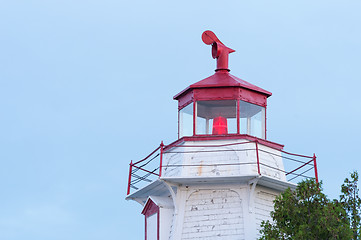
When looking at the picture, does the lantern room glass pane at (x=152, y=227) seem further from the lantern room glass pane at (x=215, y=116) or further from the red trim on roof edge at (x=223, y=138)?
the lantern room glass pane at (x=215, y=116)

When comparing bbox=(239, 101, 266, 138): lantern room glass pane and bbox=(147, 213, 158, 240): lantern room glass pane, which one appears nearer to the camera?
bbox=(147, 213, 158, 240): lantern room glass pane

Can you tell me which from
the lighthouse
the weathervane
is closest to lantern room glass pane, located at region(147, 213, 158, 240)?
the lighthouse

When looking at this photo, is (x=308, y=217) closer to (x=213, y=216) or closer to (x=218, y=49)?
(x=213, y=216)

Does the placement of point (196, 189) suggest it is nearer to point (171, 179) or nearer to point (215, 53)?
point (171, 179)

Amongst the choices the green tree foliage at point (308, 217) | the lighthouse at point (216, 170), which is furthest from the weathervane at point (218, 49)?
the green tree foliage at point (308, 217)

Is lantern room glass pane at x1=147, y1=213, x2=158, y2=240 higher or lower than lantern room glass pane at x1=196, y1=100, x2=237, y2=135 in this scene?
lower

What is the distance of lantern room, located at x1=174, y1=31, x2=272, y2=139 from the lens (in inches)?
1040

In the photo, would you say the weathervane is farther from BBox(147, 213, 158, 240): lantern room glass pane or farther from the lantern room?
BBox(147, 213, 158, 240): lantern room glass pane

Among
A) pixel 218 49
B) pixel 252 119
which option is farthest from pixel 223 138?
pixel 218 49

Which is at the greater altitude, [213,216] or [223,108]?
[223,108]

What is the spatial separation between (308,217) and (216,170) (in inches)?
147

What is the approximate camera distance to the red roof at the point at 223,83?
26.4 meters

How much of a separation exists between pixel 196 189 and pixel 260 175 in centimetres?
211

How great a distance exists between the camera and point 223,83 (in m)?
26.5
